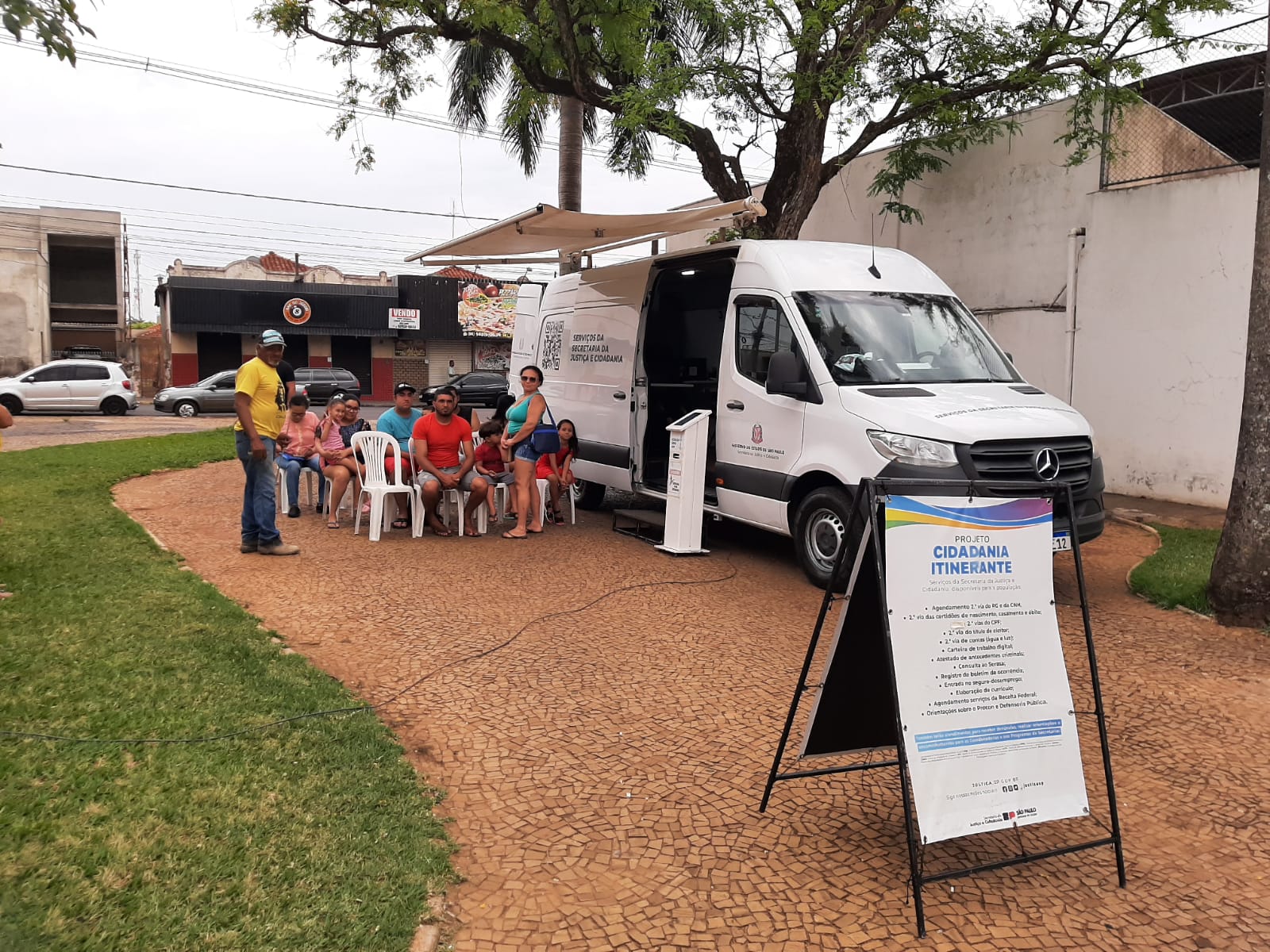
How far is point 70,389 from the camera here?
2695 cm

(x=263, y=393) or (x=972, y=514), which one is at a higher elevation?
(x=263, y=393)

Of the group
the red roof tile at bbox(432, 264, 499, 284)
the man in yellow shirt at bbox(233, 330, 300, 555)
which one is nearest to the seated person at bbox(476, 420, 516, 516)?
the man in yellow shirt at bbox(233, 330, 300, 555)

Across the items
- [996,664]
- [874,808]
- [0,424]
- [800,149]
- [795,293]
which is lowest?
[874,808]

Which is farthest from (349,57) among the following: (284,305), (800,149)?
(284,305)

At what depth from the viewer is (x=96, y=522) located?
8773 millimetres

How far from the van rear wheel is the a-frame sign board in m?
3.35

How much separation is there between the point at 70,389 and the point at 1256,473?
94.8 ft

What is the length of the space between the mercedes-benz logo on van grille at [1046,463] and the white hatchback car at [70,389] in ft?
90.6

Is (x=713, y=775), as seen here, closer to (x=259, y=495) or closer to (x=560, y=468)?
(x=259, y=495)

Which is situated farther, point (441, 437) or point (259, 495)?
point (441, 437)

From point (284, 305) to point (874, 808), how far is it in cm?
3813

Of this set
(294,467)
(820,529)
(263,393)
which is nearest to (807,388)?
(820,529)

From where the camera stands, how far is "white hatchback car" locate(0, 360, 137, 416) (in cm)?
2633

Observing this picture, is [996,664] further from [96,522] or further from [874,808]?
[96,522]
